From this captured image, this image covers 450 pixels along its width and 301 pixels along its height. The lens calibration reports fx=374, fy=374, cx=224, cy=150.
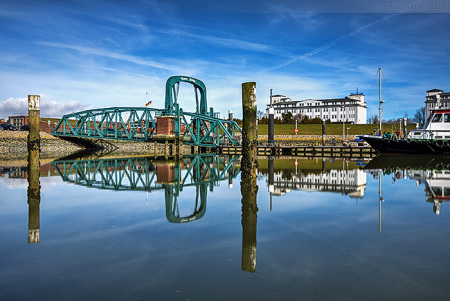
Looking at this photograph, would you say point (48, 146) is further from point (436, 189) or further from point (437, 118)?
point (436, 189)

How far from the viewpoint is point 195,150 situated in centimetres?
4988

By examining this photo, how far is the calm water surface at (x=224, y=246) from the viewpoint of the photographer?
15.6ft

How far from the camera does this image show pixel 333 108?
125562 mm

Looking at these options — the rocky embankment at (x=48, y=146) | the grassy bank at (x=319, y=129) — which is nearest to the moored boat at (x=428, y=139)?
the rocky embankment at (x=48, y=146)

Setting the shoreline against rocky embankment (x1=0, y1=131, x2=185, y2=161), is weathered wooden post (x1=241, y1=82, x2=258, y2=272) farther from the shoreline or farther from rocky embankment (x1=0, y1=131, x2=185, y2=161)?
the shoreline

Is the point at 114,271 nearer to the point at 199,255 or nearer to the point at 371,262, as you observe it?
the point at 199,255

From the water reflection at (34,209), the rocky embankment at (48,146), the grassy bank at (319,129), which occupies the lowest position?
the water reflection at (34,209)

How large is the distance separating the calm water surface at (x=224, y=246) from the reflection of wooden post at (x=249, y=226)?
1.2 inches

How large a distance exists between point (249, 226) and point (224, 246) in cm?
164

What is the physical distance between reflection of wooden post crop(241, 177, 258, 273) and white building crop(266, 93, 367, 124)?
366 feet

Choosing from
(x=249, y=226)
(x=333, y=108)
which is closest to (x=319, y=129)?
(x=333, y=108)

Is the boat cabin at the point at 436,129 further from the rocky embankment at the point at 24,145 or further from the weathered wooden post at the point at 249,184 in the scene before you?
the rocky embankment at the point at 24,145

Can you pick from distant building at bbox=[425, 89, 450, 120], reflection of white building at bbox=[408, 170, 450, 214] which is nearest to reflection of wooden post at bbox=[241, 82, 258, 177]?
reflection of white building at bbox=[408, 170, 450, 214]

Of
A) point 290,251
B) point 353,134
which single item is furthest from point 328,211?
point 353,134
